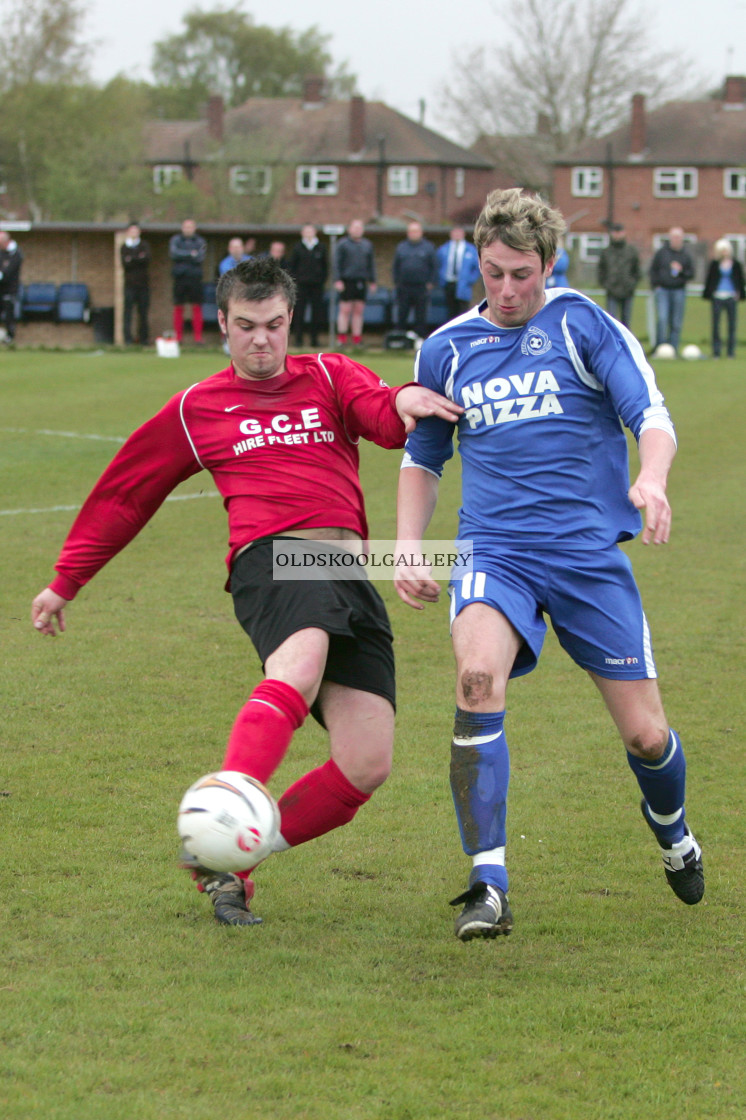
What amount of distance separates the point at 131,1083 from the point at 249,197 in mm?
63829

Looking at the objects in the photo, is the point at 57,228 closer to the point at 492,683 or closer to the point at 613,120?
the point at 492,683

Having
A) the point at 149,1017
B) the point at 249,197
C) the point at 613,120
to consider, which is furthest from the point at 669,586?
the point at 613,120

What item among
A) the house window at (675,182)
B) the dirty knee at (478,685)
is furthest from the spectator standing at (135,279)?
the house window at (675,182)

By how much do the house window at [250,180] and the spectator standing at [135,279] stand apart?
131 feet

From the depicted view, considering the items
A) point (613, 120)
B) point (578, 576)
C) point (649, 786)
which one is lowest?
point (649, 786)

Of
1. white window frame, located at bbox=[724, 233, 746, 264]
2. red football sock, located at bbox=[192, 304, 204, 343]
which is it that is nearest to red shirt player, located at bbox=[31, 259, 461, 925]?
red football sock, located at bbox=[192, 304, 204, 343]

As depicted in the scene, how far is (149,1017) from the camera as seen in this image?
323cm

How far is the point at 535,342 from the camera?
402 cm

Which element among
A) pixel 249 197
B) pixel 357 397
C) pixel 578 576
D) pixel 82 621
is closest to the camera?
pixel 578 576

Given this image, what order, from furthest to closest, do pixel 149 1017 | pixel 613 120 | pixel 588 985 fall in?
pixel 613 120 → pixel 588 985 → pixel 149 1017

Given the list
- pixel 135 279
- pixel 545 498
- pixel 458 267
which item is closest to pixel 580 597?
pixel 545 498

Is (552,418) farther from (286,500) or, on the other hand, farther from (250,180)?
(250,180)

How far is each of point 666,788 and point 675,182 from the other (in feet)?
231

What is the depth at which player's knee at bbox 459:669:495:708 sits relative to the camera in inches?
147
